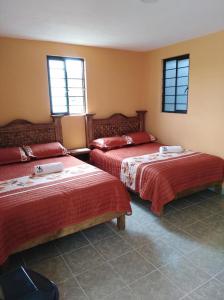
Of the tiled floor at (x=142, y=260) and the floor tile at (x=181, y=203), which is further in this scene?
the floor tile at (x=181, y=203)

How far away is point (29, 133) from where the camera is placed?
137 inches

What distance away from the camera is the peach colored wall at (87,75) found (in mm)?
3285

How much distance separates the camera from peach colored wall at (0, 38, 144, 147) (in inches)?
129

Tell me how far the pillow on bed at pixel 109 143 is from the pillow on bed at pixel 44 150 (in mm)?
630

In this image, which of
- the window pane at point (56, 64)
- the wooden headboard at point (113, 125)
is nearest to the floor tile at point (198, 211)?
the wooden headboard at point (113, 125)

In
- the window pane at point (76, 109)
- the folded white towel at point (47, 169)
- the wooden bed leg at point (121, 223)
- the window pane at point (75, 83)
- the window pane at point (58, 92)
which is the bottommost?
the wooden bed leg at point (121, 223)

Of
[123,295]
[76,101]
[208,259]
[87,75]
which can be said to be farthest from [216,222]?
[87,75]

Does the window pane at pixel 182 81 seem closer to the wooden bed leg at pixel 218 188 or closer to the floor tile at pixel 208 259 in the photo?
the wooden bed leg at pixel 218 188

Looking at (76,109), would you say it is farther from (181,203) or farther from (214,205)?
(214,205)

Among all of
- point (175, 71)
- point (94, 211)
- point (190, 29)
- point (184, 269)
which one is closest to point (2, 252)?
→ point (94, 211)

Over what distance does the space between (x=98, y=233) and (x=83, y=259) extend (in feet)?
1.37

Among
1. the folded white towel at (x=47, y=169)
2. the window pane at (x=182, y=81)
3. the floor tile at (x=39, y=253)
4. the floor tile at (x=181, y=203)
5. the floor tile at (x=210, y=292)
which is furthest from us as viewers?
the window pane at (x=182, y=81)

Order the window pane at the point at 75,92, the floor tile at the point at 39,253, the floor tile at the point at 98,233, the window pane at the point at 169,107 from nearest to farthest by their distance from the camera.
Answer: the floor tile at the point at 39,253 < the floor tile at the point at 98,233 < the window pane at the point at 75,92 < the window pane at the point at 169,107

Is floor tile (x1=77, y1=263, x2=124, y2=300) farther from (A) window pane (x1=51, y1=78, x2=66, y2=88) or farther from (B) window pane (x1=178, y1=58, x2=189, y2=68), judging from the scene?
(B) window pane (x1=178, y1=58, x2=189, y2=68)
